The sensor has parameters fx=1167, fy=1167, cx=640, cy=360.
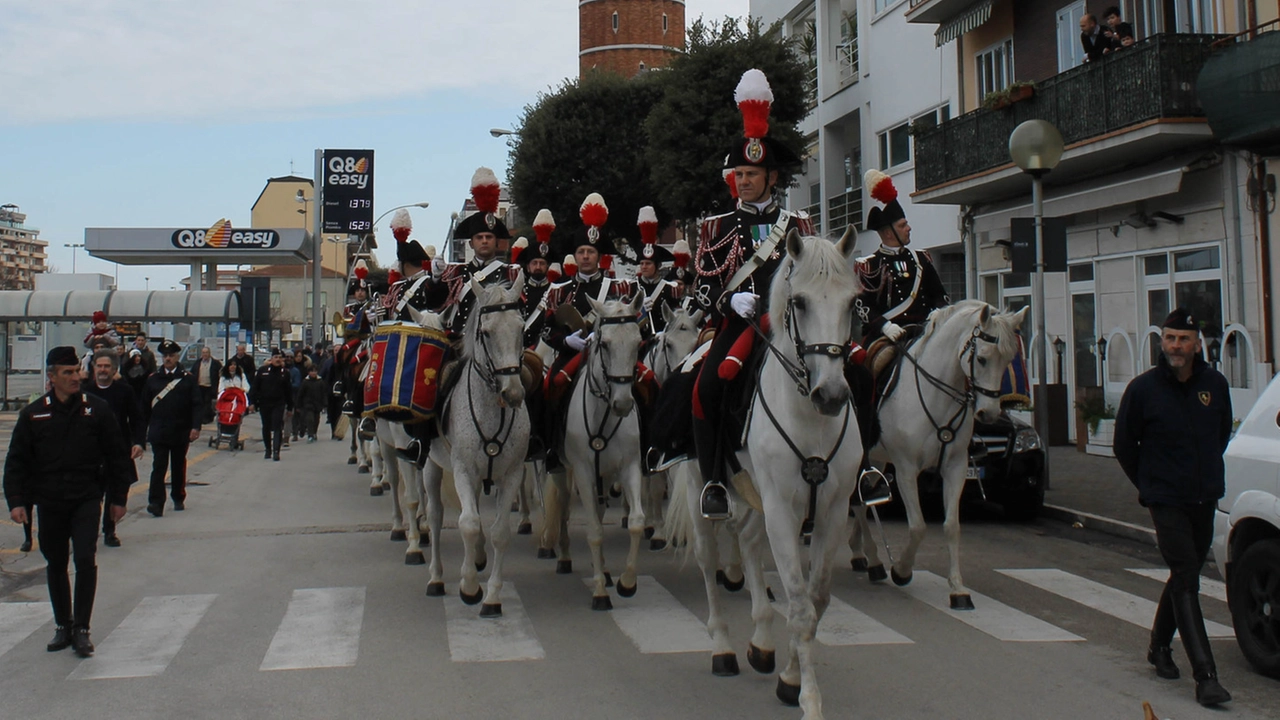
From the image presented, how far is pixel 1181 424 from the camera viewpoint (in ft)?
20.5

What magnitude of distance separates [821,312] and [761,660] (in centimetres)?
217

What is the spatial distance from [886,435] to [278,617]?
4.76 m

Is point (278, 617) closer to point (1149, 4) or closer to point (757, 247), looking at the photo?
point (757, 247)

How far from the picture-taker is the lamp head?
48.0ft

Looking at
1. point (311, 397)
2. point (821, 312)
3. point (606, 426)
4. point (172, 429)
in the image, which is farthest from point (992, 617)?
point (311, 397)

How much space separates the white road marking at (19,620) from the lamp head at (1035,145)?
11.7 m

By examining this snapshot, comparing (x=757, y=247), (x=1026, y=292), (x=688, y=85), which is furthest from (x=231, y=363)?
(x=757, y=247)

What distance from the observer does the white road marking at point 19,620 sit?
7.75 meters

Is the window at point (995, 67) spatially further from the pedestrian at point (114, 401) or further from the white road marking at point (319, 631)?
the white road marking at point (319, 631)

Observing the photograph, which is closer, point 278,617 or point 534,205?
point 278,617

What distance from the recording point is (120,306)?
3475cm

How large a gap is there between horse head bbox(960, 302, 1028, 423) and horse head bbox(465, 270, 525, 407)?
3.45m

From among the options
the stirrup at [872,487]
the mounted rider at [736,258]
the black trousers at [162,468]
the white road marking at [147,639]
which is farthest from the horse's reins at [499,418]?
the black trousers at [162,468]

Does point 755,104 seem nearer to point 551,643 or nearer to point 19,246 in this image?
point 551,643
